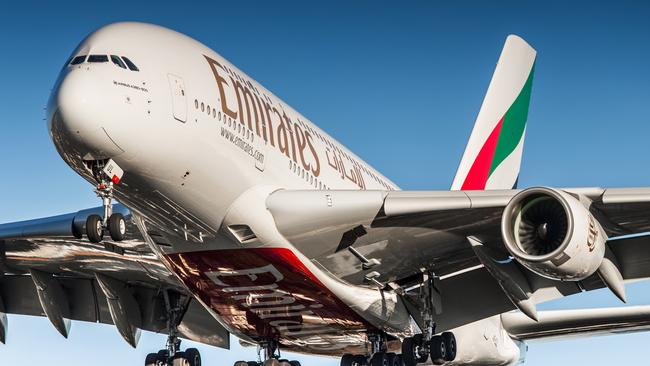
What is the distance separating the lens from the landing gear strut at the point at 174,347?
25.3 meters

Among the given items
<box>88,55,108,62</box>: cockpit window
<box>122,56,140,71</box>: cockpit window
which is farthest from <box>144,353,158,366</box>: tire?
<box>88,55,108,62</box>: cockpit window

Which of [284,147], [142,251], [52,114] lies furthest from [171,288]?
[52,114]

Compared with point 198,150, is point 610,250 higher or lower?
lower

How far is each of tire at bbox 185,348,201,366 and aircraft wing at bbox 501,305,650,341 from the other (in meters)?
8.06

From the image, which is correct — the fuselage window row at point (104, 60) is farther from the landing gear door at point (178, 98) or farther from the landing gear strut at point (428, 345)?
the landing gear strut at point (428, 345)

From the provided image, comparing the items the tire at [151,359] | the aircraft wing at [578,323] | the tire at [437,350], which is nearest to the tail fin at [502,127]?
the aircraft wing at [578,323]

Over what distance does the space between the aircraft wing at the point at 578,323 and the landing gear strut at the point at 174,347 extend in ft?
27.0

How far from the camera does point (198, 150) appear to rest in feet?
61.5

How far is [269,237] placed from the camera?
2002cm

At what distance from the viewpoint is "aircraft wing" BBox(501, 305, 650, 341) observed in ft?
81.7

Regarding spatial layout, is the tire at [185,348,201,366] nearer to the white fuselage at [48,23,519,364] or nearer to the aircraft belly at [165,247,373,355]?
the aircraft belly at [165,247,373,355]

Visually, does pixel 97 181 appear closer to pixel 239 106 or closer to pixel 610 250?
pixel 239 106

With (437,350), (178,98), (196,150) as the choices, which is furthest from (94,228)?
(437,350)

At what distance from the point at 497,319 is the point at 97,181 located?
13302 mm
